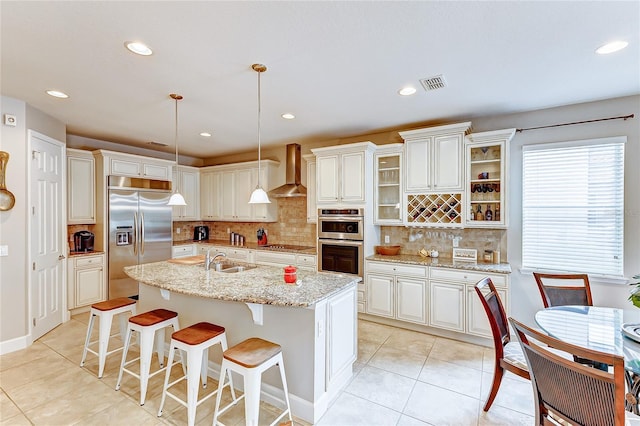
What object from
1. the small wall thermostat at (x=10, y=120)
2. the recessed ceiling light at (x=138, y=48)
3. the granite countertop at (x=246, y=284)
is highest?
the recessed ceiling light at (x=138, y=48)

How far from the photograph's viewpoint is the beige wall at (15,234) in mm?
3125

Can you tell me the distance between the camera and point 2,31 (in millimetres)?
1941

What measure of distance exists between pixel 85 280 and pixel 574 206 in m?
6.53

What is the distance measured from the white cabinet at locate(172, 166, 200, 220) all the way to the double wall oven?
3123mm

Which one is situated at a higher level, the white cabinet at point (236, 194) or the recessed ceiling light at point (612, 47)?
the recessed ceiling light at point (612, 47)

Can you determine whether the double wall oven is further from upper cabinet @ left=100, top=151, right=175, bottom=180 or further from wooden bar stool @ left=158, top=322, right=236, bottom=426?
upper cabinet @ left=100, top=151, right=175, bottom=180

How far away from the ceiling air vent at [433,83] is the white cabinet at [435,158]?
960 millimetres

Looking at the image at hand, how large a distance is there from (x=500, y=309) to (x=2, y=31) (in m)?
4.17

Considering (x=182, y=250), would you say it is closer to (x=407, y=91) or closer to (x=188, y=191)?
(x=188, y=191)

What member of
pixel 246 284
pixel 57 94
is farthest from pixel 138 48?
pixel 246 284

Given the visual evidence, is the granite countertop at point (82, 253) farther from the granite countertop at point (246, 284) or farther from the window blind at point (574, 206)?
the window blind at point (574, 206)

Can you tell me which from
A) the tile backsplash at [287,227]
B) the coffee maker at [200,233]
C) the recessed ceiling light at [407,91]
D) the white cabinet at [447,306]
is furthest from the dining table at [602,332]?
the coffee maker at [200,233]

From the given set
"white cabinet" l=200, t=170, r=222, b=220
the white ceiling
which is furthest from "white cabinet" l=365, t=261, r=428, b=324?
"white cabinet" l=200, t=170, r=222, b=220

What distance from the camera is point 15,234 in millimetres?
3215
